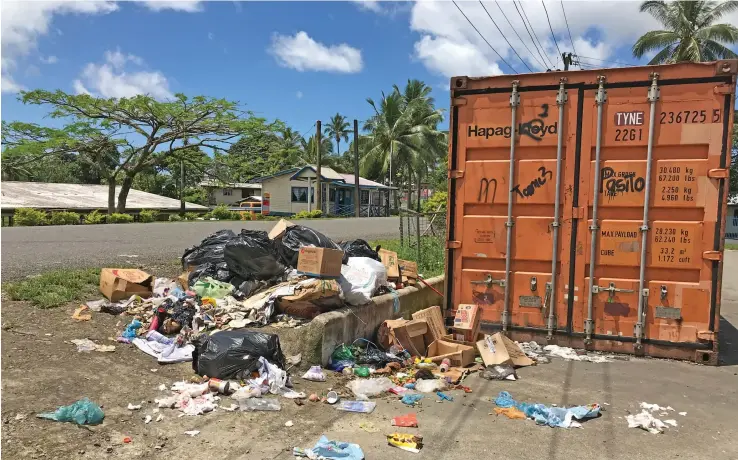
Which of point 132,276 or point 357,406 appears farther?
point 132,276

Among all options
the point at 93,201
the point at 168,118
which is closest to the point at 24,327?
the point at 168,118

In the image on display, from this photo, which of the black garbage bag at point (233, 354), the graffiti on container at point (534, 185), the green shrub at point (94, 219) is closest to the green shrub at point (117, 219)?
the green shrub at point (94, 219)

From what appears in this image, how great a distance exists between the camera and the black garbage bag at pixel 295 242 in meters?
6.49

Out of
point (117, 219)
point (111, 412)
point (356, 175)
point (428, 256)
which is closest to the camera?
point (111, 412)

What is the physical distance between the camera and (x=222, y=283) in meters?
6.19

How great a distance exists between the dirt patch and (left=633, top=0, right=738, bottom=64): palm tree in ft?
108

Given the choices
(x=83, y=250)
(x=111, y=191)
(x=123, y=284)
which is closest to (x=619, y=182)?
(x=123, y=284)

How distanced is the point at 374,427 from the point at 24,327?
11.6ft

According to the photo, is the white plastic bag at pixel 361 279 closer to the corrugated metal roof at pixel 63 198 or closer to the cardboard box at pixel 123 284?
the cardboard box at pixel 123 284

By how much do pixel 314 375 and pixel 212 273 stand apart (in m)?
2.43

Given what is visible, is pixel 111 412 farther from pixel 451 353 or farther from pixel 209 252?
pixel 209 252

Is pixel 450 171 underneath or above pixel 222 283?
above

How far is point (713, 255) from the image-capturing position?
17.1ft

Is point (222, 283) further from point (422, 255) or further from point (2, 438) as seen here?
point (422, 255)
